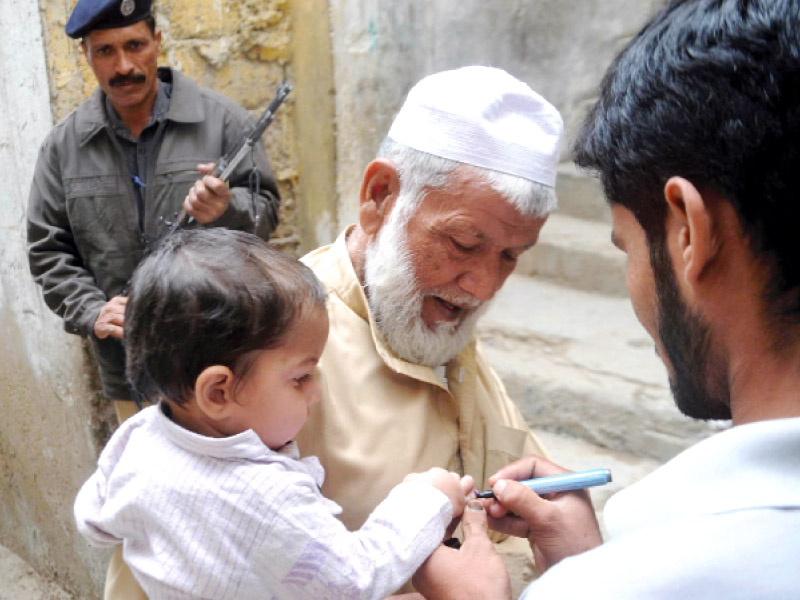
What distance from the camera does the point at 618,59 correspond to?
112 cm

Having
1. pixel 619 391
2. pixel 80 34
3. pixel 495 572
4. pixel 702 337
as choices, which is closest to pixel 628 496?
pixel 702 337

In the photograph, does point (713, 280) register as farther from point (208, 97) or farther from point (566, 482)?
point (208, 97)

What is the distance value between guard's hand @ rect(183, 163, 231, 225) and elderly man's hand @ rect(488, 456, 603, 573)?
6.49ft

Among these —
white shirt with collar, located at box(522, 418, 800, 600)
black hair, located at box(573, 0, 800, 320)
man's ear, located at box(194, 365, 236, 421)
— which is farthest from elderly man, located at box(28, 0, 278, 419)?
white shirt with collar, located at box(522, 418, 800, 600)

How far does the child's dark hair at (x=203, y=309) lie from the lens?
1435mm

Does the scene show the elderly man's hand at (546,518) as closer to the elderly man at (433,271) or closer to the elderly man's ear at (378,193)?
the elderly man at (433,271)

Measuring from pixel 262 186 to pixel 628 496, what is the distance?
9.48ft

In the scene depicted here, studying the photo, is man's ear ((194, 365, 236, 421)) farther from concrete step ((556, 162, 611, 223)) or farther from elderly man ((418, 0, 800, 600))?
concrete step ((556, 162, 611, 223))

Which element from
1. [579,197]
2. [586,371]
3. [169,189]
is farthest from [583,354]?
[169,189]

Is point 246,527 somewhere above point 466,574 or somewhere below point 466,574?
above

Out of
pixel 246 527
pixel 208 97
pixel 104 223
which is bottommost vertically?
pixel 104 223

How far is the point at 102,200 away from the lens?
3.43 meters

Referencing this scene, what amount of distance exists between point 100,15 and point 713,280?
9.88 ft

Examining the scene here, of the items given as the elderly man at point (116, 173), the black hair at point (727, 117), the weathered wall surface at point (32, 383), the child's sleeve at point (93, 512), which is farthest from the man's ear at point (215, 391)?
the weathered wall surface at point (32, 383)
